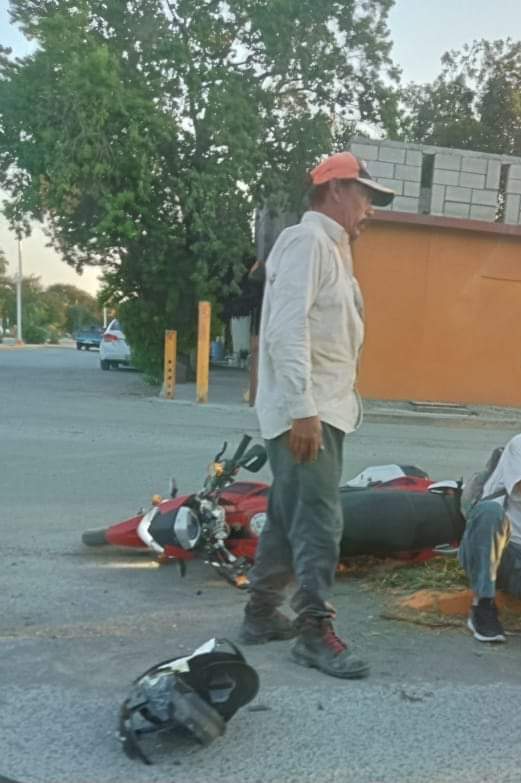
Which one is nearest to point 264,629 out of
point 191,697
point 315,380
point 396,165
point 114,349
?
point 191,697

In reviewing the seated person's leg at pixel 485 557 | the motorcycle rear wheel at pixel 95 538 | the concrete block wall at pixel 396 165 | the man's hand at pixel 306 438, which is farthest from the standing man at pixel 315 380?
the concrete block wall at pixel 396 165

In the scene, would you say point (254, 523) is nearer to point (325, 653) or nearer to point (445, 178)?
point (325, 653)

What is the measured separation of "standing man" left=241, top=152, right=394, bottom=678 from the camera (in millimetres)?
3041

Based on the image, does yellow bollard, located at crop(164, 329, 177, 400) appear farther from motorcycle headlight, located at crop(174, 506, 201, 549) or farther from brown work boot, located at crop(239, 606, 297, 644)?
brown work boot, located at crop(239, 606, 297, 644)

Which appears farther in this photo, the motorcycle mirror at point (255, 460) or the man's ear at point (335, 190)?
the motorcycle mirror at point (255, 460)

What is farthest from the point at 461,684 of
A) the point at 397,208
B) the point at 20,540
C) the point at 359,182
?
the point at 397,208

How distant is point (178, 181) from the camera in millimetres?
14977

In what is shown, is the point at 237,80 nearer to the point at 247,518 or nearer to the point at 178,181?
the point at 178,181

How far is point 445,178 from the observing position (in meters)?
13.5

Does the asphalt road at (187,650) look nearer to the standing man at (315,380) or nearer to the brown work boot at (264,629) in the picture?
the brown work boot at (264,629)

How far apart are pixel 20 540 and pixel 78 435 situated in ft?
15.1

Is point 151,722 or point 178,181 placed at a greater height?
point 178,181

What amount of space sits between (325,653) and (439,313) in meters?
11.4

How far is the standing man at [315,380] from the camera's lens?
304cm
